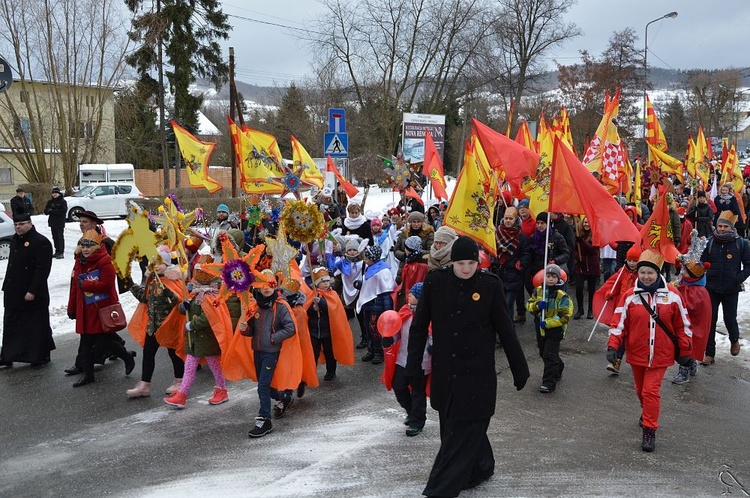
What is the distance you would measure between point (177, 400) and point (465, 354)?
3291 millimetres

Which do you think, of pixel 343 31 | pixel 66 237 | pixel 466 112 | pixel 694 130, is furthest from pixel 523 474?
pixel 694 130

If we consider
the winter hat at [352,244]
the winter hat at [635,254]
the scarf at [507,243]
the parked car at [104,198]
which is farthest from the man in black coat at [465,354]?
the parked car at [104,198]

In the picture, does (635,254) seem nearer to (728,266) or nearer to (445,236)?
(728,266)

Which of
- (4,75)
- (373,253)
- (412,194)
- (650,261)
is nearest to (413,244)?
(373,253)

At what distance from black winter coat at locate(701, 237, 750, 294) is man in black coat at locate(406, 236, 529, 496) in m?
4.50

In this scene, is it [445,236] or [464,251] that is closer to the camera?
[464,251]

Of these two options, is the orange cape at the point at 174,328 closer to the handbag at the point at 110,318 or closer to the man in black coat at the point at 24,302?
the handbag at the point at 110,318

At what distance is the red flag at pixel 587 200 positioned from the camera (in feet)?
21.7

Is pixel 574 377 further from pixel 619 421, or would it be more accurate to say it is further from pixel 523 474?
pixel 523 474

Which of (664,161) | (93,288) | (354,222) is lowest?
(93,288)

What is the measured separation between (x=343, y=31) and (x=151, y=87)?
1284 cm

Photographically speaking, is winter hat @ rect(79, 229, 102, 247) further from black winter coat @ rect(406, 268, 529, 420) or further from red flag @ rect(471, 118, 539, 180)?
red flag @ rect(471, 118, 539, 180)

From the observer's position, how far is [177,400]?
6410 mm

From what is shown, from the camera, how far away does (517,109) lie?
46.5 metres
